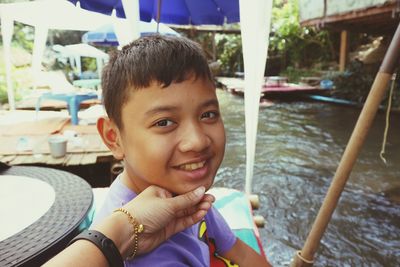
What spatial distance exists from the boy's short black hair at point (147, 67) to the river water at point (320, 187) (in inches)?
123

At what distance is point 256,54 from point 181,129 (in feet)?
5.60

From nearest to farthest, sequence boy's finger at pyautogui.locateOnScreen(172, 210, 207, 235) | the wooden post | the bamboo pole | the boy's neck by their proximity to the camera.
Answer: boy's finger at pyautogui.locateOnScreen(172, 210, 207, 235), the boy's neck, the bamboo pole, the wooden post

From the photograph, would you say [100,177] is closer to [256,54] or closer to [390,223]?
[256,54]

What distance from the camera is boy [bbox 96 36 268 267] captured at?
3.14 feet

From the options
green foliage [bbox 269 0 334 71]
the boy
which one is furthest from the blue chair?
green foliage [bbox 269 0 334 71]

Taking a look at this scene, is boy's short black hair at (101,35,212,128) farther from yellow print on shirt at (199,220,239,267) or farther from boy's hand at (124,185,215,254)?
yellow print on shirt at (199,220,239,267)

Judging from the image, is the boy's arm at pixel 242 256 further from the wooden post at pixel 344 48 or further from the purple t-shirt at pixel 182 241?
the wooden post at pixel 344 48

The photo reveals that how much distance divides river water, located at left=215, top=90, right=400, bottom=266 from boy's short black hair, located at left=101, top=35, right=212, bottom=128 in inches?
123

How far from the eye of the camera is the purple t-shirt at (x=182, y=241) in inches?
36.9

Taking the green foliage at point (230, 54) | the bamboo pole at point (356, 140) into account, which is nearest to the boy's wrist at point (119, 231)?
the bamboo pole at point (356, 140)

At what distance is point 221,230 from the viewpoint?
140cm

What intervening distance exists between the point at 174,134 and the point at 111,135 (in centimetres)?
30

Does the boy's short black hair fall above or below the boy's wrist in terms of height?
above

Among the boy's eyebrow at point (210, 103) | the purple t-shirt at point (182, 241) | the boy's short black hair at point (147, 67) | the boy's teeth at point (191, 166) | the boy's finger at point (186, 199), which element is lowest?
the purple t-shirt at point (182, 241)
